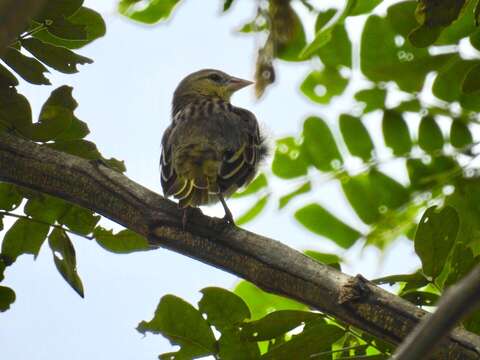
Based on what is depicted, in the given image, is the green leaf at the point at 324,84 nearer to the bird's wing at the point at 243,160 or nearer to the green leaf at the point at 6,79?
the bird's wing at the point at 243,160

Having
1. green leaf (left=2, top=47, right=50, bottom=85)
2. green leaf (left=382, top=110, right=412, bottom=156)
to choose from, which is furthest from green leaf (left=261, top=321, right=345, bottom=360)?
green leaf (left=382, top=110, right=412, bottom=156)

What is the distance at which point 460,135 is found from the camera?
13.6 ft

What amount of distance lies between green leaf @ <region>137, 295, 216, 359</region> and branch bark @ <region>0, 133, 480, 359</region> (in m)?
0.18

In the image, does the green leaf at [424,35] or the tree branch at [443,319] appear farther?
the green leaf at [424,35]

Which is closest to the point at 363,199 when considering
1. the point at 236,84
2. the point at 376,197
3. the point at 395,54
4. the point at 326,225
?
the point at 376,197

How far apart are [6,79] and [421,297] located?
155 cm

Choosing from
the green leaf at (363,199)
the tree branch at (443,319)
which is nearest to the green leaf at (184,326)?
the green leaf at (363,199)

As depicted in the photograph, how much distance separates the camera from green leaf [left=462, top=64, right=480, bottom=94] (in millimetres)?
2984

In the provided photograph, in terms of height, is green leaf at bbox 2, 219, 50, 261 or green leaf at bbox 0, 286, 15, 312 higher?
green leaf at bbox 2, 219, 50, 261

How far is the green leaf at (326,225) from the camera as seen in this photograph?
4129 mm

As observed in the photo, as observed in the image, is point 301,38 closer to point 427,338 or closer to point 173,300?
point 173,300

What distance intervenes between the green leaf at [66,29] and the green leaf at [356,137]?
1717mm

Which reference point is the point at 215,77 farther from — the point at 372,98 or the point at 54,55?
the point at 54,55

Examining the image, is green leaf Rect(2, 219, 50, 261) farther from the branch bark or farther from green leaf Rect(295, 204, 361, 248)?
green leaf Rect(295, 204, 361, 248)
